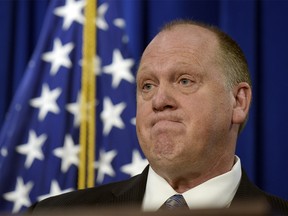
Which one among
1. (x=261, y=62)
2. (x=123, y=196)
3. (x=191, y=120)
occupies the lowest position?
(x=123, y=196)

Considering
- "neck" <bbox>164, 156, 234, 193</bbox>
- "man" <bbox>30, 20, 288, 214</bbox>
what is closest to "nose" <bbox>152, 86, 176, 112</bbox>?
"man" <bbox>30, 20, 288, 214</bbox>

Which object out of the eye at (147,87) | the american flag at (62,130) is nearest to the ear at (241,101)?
the eye at (147,87)

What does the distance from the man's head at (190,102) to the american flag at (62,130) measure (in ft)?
2.13

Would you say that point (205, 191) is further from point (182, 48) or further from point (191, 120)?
point (182, 48)

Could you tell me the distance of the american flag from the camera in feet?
6.23

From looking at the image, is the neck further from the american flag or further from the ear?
the american flag

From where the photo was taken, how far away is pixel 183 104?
3.81 feet

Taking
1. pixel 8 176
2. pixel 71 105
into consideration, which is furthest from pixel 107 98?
→ pixel 8 176

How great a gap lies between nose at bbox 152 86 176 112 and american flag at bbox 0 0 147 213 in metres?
0.73

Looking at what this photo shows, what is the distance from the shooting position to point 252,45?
6.06ft

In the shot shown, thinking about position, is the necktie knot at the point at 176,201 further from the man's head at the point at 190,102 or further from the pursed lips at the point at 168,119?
the pursed lips at the point at 168,119

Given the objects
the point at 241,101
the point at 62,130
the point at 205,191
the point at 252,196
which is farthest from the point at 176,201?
the point at 62,130

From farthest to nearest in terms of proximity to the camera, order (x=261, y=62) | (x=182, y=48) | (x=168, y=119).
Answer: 1. (x=261, y=62)
2. (x=182, y=48)
3. (x=168, y=119)

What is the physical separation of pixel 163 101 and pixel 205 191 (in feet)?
0.76
